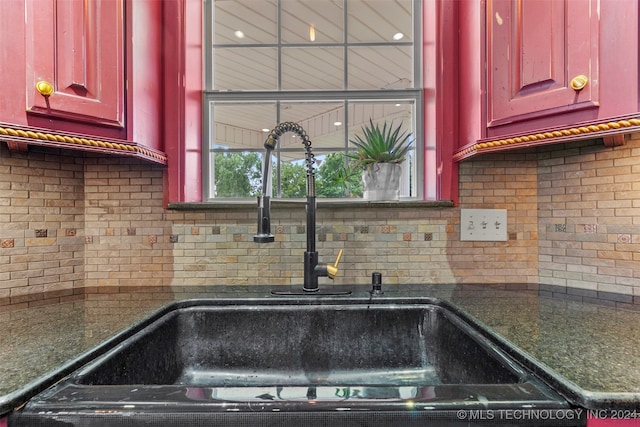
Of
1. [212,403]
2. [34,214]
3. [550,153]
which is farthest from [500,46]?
[34,214]

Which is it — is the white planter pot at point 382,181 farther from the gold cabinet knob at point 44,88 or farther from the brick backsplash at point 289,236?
the gold cabinet knob at point 44,88

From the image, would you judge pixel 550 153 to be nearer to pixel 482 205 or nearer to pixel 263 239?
pixel 482 205

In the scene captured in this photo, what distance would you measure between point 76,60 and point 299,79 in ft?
2.83

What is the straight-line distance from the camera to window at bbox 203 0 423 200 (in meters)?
1.52

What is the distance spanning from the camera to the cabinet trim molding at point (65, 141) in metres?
0.94

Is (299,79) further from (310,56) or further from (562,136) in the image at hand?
(562,136)

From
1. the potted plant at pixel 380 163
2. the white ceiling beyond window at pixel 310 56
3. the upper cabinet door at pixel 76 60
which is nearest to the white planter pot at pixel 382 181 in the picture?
the potted plant at pixel 380 163

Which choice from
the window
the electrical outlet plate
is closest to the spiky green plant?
the window

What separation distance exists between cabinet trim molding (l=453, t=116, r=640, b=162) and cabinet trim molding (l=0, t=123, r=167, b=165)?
122 cm

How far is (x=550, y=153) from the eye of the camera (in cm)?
130

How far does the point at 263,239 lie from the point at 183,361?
44cm

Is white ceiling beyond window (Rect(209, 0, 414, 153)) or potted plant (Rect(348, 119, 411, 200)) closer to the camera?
potted plant (Rect(348, 119, 411, 200))

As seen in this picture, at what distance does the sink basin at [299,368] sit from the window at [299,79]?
0.64 metres

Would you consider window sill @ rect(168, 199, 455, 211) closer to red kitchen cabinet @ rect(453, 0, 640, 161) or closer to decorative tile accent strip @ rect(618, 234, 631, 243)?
red kitchen cabinet @ rect(453, 0, 640, 161)
